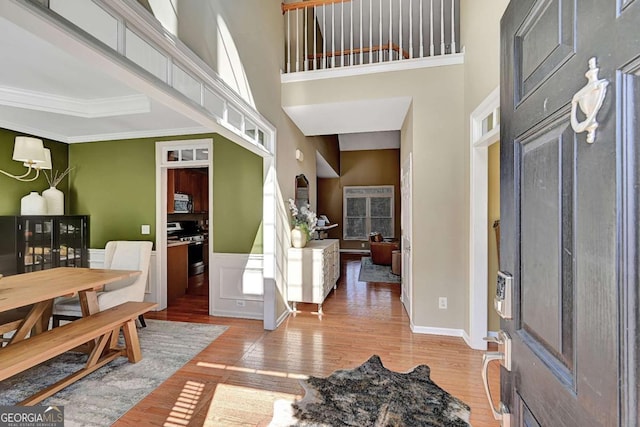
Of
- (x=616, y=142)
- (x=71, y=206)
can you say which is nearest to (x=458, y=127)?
(x=616, y=142)

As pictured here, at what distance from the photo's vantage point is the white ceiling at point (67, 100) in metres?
2.13

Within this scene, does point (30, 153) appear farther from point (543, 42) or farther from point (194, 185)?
point (543, 42)

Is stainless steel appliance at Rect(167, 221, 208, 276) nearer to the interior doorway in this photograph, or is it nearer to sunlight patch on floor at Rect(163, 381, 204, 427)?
the interior doorway

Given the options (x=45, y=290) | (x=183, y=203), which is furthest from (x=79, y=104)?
(x=183, y=203)

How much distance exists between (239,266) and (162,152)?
2.01 metres

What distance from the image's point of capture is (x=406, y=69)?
3209mm

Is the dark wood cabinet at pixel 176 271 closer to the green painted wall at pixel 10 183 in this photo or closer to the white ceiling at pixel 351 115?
the green painted wall at pixel 10 183

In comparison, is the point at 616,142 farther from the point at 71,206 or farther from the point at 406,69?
the point at 71,206

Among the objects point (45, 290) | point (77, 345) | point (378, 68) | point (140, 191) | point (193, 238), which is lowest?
point (77, 345)

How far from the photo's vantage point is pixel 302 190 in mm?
4672

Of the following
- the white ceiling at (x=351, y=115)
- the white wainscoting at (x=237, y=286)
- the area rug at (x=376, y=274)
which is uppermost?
the white ceiling at (x=351, y=115)

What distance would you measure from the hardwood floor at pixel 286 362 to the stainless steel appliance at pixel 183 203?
1.99 meters

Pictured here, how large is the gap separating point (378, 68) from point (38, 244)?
4745mm

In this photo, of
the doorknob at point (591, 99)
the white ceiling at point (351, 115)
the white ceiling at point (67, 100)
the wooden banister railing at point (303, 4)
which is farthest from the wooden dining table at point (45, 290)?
the wooden banister railing at point (303, 4)
